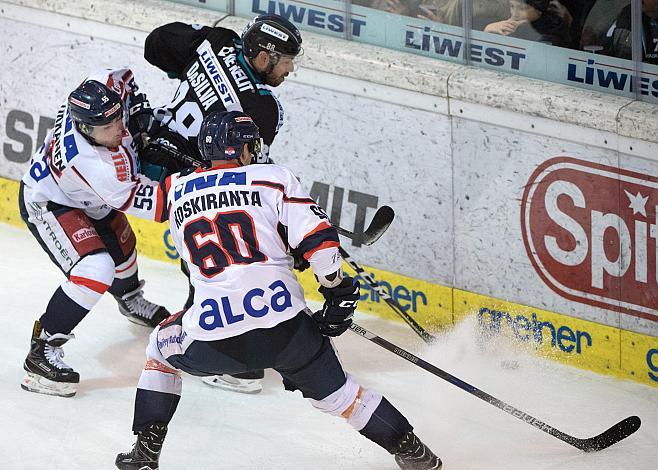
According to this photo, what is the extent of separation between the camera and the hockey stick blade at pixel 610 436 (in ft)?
12.4

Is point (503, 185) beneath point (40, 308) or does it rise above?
above

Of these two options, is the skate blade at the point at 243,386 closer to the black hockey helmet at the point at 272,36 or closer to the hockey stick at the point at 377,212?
the hockey stick at the point at 377,212

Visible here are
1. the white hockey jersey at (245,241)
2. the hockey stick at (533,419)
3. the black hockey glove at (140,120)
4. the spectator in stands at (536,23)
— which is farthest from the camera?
the spectator in stands at (536,23)

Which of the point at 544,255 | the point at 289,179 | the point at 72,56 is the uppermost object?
the point at 289,179

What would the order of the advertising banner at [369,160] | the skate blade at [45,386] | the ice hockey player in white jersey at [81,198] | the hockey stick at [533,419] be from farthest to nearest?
1. the advertising banner at [369,160]
2. the skate blade at [45,386]
3. the ice hockey player in white jersey at [81,198]
4. the hockey stick at [533,419]

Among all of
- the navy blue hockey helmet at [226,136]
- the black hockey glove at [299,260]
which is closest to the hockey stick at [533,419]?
the black hockey glove at [299,260]

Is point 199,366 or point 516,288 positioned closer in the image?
point 199,366

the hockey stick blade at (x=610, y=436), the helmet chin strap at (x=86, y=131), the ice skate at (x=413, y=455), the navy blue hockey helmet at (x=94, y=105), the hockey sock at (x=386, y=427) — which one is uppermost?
the navy blue hockey helmet at (x=94, y=105)

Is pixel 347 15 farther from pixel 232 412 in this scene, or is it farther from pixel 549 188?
pixel 232 412

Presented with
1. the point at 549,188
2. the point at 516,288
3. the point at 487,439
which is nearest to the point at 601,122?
the point at 549,188

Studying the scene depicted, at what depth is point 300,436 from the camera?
12.9ft

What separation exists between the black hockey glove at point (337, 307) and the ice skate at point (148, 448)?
0.55 m

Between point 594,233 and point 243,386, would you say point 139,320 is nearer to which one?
point 243,386

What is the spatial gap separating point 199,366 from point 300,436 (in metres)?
0.74
